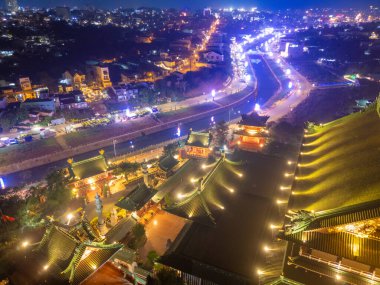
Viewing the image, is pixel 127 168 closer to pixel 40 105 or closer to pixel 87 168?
pixel 87 168

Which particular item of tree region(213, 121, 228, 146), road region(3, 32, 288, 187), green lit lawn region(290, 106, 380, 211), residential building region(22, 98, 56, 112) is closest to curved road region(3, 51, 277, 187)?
road region(3, 32, 288, 187)

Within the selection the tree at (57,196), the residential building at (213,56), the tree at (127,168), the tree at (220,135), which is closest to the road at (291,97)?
the tree at (220,135)

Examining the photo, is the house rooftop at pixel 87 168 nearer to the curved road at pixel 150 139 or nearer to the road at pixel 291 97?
the curved road at pixel 150 139

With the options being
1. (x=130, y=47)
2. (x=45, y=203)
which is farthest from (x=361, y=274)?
(x=130, y=47)


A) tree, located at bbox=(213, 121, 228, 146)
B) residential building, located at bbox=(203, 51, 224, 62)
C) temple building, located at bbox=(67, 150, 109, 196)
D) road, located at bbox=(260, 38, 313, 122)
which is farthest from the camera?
residential building, located at bbox=(203, 51, 224, 62)

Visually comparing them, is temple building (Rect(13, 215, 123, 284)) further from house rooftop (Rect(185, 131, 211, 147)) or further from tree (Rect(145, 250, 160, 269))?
house rooftop (Rect(185, 131, 211, 147))

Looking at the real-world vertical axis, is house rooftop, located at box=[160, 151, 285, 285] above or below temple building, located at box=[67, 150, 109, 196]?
above
